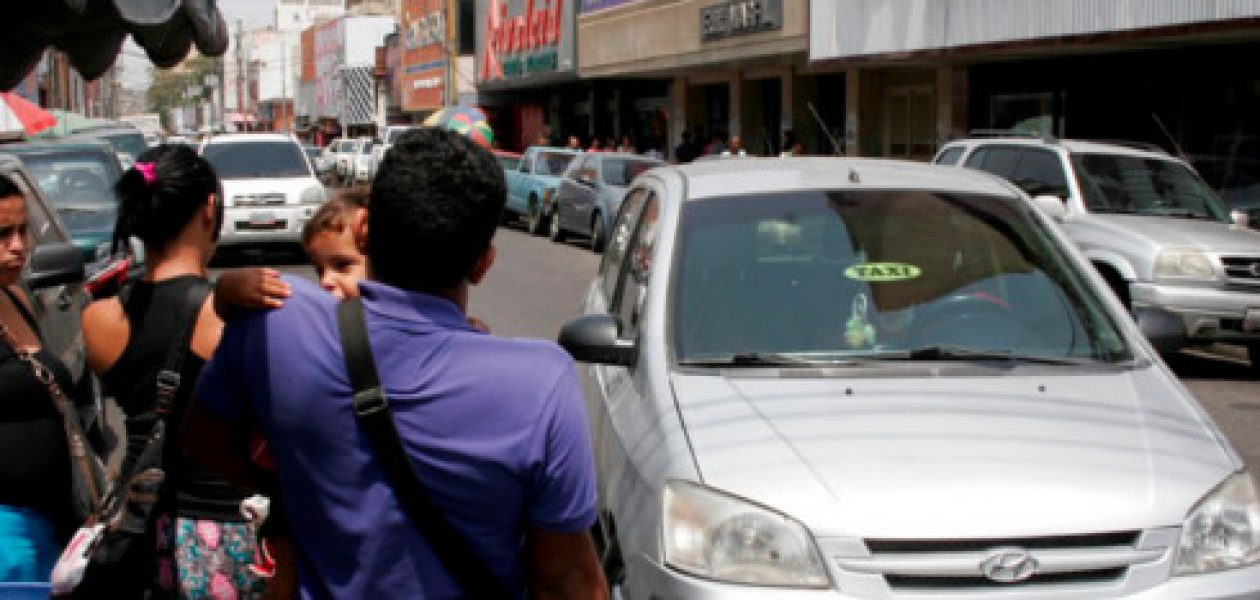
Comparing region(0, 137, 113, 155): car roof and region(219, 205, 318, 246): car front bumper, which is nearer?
region(0, 137, 113, 155): car roof

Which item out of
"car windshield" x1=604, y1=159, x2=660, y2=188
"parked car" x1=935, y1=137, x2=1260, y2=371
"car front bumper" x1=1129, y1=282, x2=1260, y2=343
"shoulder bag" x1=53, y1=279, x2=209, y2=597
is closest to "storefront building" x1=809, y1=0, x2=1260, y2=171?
"parked car" x1=935, y1=137, x2=1260, y2=371

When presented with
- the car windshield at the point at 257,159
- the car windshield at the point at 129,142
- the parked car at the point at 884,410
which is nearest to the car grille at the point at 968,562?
the parked car at the point at 884,410

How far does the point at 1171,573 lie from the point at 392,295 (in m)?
2.22

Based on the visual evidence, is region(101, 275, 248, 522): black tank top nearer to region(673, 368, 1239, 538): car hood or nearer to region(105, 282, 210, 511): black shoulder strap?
region(105, 282, 210, 511): black shoulder strap

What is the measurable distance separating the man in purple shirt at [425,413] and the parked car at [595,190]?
1744 centimetres

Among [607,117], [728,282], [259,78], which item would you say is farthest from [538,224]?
[259,78]

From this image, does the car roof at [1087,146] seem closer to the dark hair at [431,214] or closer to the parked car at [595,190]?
the parked car at [595,190]

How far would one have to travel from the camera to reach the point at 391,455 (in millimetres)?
2094

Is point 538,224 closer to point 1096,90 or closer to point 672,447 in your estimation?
point 1096,90

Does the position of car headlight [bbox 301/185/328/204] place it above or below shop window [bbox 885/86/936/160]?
below

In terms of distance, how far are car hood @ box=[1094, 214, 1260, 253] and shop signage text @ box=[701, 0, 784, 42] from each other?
538 inches

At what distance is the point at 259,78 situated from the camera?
382 ft

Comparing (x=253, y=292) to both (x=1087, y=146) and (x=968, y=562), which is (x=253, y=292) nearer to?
(x=968, y=562)

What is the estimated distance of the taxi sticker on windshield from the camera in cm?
462
